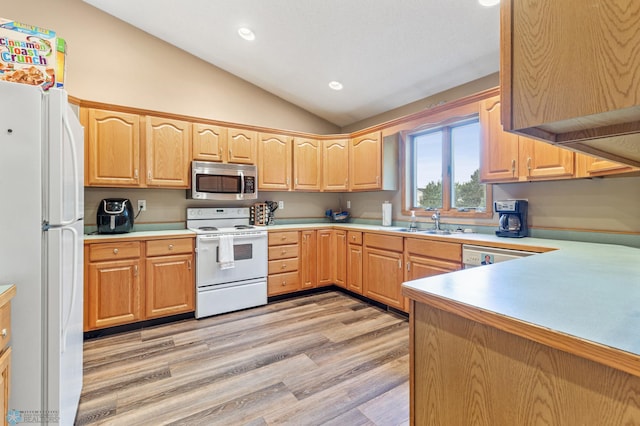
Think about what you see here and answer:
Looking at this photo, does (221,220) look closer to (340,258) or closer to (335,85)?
(340,258)

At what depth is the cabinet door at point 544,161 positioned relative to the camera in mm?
2135

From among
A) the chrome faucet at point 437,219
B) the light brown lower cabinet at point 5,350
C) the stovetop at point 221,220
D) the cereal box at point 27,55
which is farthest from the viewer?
the stovetop at point 221,220

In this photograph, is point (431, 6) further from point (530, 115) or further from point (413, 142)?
point (530, 115)

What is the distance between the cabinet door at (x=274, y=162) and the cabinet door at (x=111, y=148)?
1.35m

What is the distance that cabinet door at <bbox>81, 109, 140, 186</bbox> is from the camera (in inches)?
109

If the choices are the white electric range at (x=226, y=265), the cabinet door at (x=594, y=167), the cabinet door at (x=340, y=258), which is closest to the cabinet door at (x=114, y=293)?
the white electric range at (x=226, y=265)

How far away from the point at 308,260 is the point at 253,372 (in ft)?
5.91

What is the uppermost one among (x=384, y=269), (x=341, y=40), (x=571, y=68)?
(x=341, y=40)

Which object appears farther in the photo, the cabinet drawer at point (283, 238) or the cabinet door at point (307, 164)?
the cabinet door at point (307, 164)

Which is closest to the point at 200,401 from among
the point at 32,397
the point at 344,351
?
the point at 32,397

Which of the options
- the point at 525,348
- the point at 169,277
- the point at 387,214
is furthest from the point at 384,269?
the point at 525,348

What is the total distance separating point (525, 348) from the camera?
0.70 metres

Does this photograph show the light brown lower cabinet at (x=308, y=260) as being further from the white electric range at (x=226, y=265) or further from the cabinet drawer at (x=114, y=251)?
the cabinet drawer at (x=114, y=251)

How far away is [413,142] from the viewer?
12.3 ft
